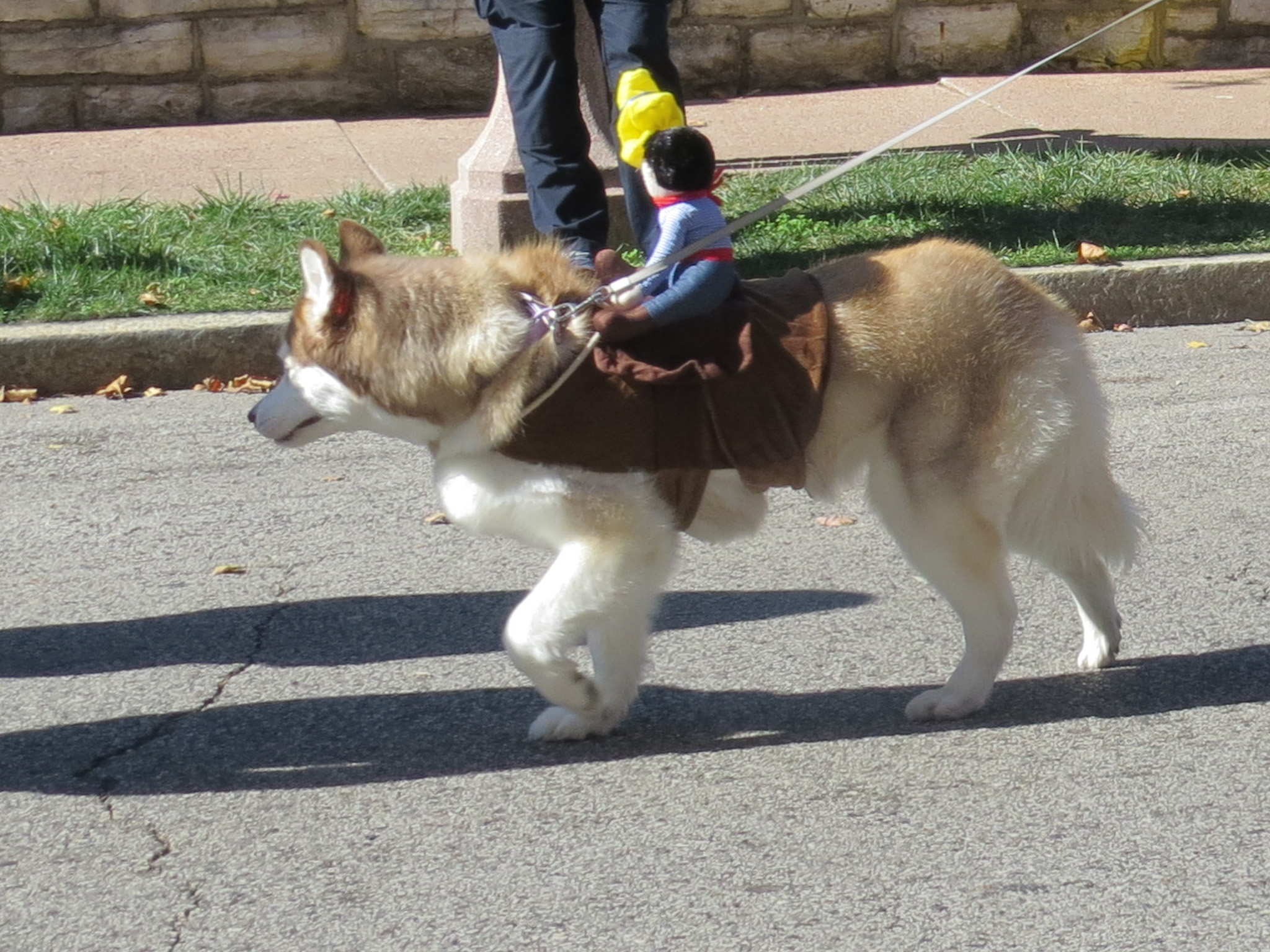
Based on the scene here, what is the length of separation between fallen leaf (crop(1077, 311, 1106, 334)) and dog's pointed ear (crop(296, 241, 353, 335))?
183 inches

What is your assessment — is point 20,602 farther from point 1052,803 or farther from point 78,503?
point 1052,803

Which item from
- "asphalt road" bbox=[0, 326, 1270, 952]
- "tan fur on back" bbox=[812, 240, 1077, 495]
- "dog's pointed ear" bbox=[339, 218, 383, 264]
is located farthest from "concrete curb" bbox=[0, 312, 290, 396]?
"tan fur on back" bbox=[812, 240, 1077, 495]

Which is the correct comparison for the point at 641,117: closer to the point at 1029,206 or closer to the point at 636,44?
the point at 636,44

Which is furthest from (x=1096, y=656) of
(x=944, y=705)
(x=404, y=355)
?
(x=404, y=355)

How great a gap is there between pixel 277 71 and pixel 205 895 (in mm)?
7910

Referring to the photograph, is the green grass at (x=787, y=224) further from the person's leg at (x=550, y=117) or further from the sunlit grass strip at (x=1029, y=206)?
the person's leg at (x=550, y=117)

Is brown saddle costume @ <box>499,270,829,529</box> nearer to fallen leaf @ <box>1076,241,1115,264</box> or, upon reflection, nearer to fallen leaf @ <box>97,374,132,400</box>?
fallen leaf @ <box>97,374,132,400</box>

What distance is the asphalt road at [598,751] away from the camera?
3018mm

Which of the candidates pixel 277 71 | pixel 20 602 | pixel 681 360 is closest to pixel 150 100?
pixel 277 71

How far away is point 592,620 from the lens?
353cm

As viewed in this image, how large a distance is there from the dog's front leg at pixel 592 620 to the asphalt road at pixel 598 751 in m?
0.15

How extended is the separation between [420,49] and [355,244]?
6988 mm

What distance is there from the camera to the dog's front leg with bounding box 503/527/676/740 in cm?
348

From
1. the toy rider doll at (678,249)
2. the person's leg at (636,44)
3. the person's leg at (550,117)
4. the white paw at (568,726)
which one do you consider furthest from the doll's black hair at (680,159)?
the person's leg at (550,117)
